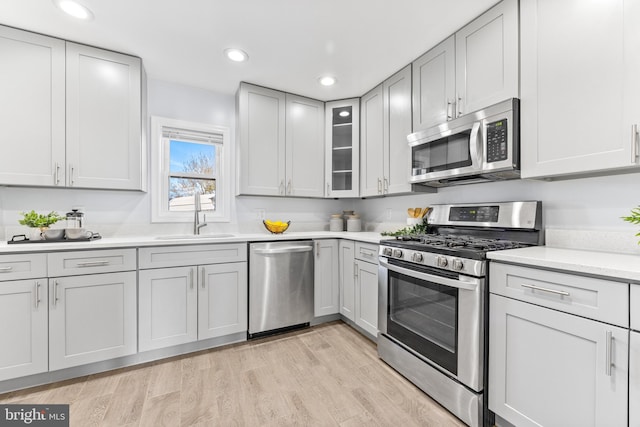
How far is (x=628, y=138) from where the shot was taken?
1.29 metres

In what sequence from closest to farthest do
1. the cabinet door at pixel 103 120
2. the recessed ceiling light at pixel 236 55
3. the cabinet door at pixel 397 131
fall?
the cabinet door at pixel 103 120 → the recessed ceiling light at pixel 236 55 → the cabinet door at pixel 397 131

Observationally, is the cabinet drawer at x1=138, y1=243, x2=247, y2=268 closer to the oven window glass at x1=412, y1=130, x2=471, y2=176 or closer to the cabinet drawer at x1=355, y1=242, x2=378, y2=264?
the cabinet drawer at x1=355, y1=242, x2=378, y2=264

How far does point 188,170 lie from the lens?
300 cm

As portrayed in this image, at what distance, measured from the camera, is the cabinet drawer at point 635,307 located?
100 cm

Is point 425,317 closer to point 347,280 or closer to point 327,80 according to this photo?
point 347,280

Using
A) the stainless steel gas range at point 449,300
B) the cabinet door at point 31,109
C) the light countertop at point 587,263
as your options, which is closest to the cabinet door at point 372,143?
the stainless steel gas range at point 449,300

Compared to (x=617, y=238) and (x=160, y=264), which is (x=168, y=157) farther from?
(x=617, y=238)

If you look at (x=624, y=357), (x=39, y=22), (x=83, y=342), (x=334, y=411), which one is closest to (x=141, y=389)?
(x=83, y=342)

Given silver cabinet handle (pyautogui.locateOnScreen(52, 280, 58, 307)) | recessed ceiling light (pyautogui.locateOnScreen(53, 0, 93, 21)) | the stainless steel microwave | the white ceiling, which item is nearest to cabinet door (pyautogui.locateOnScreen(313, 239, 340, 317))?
the stainless steel microwave

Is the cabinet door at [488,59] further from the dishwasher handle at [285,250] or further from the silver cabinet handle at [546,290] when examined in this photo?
the dishwasher handle at [285,250]

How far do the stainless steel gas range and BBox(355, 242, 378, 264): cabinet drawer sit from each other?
0.19 metres

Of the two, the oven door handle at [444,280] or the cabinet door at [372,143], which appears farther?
the cabinet door at [372,143]

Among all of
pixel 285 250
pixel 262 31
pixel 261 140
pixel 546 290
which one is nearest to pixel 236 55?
pixel 262 31

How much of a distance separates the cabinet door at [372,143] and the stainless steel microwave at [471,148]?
0.53 m
